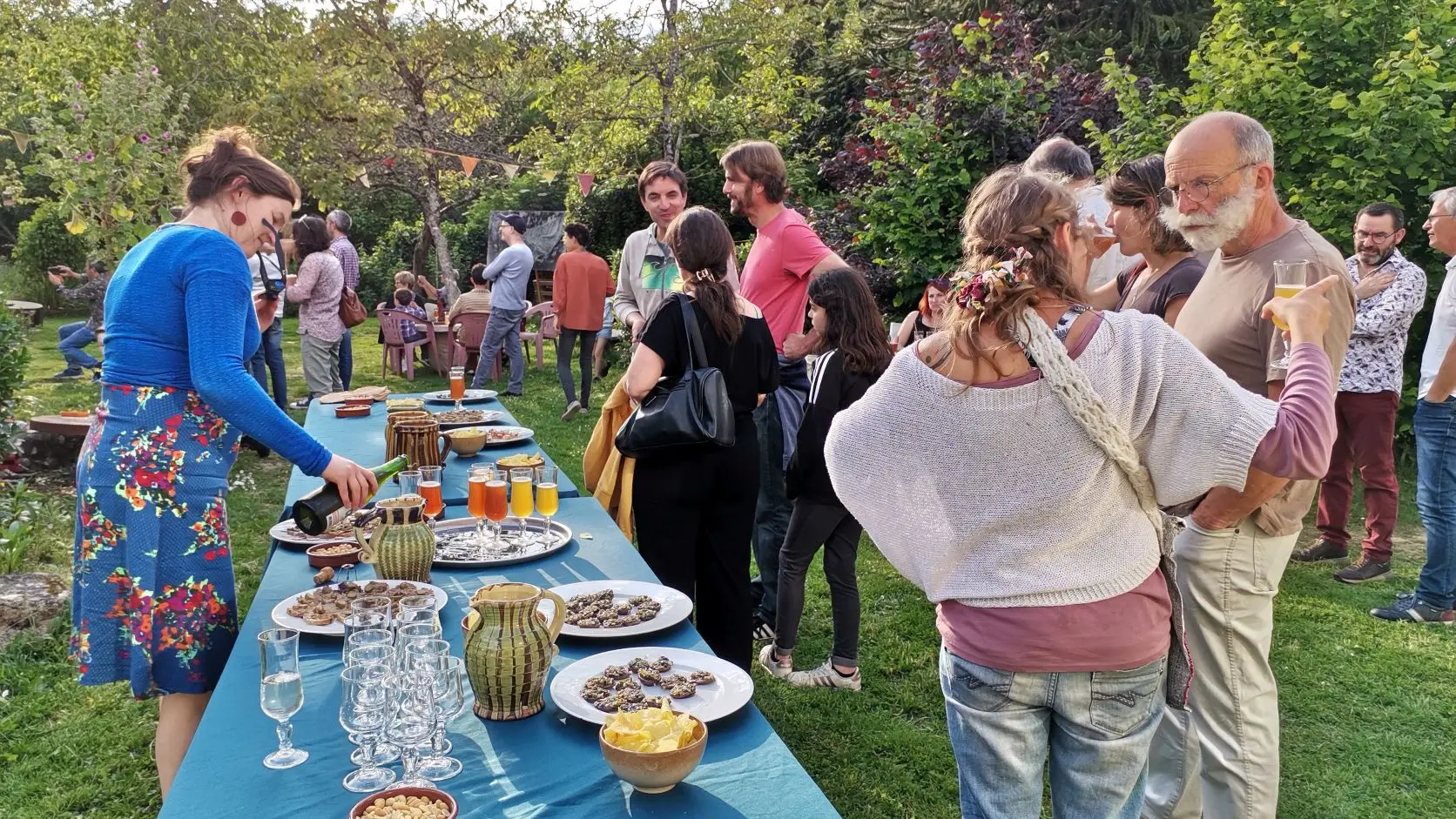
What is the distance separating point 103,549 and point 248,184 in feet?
3.21

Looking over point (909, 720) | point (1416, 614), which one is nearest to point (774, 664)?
point (909, 720)

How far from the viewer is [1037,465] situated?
1623 mm

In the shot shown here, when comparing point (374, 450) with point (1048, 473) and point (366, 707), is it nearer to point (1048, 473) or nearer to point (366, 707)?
point (366, 707)

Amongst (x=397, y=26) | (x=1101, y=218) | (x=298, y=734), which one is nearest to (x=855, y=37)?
(x=397, y=26)

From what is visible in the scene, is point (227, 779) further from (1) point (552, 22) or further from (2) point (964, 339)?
(1) point (552, 22)

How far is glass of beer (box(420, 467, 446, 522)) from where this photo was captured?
2.79m

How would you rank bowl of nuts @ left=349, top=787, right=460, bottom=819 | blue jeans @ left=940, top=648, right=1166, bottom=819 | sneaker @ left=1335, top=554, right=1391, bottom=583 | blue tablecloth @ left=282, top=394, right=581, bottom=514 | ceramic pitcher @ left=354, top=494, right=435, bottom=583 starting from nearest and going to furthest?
bowl of nuts @ left=349, top=787, right=460, bottom=819 < blue jeans @ left=940, top=648, right=1166, bottom=819 < ceramic pitcher @ left=354, top=494, right=435, bottom=583 < blue tablecloth @ left=282, top=394, right=581, bottom=514 < sneaker @ left=1335, top=554, right=1391, bottom=583

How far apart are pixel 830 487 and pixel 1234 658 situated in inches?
64.7

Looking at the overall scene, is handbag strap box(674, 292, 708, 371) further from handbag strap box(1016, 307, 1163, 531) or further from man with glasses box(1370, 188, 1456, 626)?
man with glasses box(1370, 188, 1456, 626)

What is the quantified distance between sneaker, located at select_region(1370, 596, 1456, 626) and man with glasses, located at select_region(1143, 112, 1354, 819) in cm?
302

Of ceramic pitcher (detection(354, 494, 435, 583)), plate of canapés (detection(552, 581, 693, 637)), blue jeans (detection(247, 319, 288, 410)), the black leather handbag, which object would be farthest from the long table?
blue jeans (detection(247, 319, 288, 410))

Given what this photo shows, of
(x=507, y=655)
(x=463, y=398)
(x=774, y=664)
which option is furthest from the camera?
(x=463, y=398)

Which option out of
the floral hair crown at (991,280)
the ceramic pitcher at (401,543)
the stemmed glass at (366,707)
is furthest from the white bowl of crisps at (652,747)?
the ceramic pitcher at (401,543)

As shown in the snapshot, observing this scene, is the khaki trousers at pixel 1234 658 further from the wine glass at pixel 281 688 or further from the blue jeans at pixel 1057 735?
the wine glass at pixel 281 688
